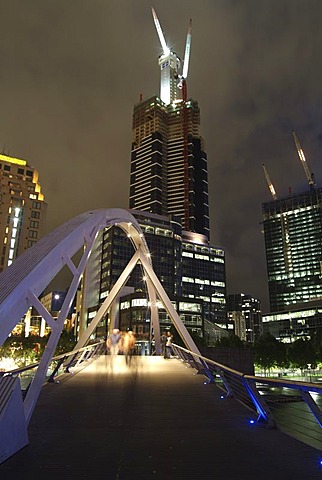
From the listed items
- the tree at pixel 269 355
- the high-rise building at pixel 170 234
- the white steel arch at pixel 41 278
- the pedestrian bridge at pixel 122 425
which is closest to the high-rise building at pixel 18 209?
the high-rise building at pixel 170 234

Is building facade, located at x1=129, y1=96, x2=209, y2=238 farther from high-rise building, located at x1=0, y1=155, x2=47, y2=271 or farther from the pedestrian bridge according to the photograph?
the pedestrian bridge

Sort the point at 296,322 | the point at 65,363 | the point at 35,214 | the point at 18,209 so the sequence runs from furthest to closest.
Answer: the point at 296,322 → the point at 35,214 → the point at 18,209 → the point at 65,363

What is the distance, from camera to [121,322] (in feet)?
257

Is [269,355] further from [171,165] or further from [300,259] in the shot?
[300,259]

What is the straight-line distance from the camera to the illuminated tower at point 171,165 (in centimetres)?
16533

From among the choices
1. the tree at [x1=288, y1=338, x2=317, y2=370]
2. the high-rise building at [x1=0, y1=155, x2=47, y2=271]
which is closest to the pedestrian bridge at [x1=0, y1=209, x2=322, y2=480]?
the tree at [x1=288, y1=338, x2=317, y2=370]

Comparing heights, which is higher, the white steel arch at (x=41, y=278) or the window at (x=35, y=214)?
the window at (x=35, y=214)

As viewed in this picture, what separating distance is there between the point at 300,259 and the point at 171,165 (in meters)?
81.3

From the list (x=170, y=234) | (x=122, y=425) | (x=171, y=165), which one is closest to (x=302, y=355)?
(x=170, y=234)

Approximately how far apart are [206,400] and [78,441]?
438cm

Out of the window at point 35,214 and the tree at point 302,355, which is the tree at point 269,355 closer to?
the tree at point 302,355

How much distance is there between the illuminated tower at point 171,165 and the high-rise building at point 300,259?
180 ft

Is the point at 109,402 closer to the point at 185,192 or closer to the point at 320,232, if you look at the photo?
the point at 185,192

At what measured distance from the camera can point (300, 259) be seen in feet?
614
